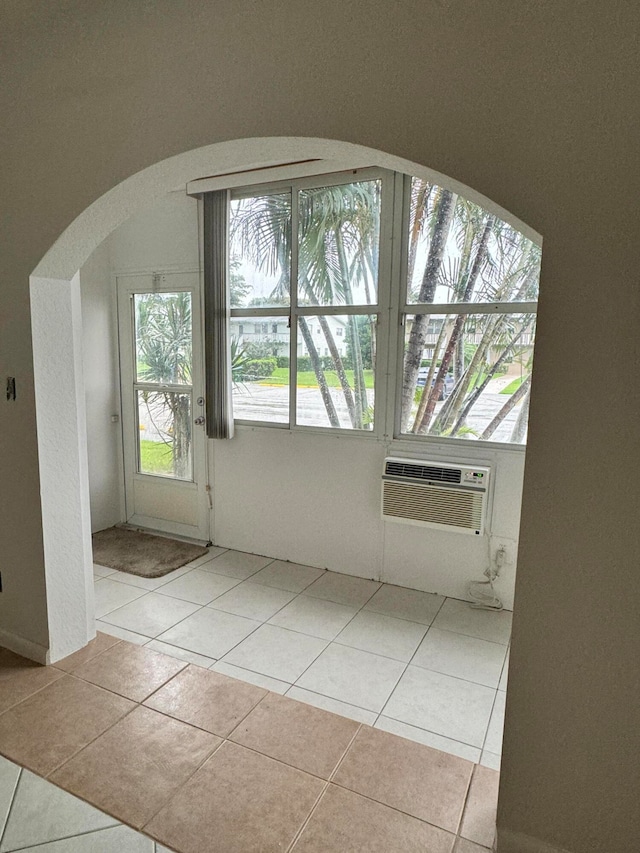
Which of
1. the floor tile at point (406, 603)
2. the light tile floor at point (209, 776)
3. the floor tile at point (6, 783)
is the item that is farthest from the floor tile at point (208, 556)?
the floor tile at point (6, 783)

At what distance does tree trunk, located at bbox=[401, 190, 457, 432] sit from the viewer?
318cm

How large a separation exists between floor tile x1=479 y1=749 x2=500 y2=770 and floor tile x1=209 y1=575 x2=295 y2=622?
1.39m

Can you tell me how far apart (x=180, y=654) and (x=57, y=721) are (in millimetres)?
637

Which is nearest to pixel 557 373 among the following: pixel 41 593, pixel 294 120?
pixel 294 120

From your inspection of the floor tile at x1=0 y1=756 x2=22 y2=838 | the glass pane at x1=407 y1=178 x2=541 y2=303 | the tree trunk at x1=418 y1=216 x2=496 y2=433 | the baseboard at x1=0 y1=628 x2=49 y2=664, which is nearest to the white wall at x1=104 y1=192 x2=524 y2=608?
the tree trunk at x1=418 y1=216 x2=496 y2=433

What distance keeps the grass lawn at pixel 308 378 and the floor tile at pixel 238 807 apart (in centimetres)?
225

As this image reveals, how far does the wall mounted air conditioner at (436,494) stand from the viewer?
3201 mm

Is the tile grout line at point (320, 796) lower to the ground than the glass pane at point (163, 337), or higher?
lower

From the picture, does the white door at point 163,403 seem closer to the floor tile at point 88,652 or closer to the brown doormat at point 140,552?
the brown doormat at point 140,552

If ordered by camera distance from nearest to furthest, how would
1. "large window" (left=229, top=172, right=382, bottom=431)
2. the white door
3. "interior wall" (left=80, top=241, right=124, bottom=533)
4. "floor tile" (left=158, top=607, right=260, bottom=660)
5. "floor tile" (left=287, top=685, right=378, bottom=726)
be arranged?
"floor tile" (left=287, top=685, right=378, bottom=726)
"floor tile" (left=158, top=607, right=260, bottom=660)
"large window" (left=229, top=172, right=382, bottom=431)
the white door
"interior wall" (left=80, top=241, right=124, bottom=533)

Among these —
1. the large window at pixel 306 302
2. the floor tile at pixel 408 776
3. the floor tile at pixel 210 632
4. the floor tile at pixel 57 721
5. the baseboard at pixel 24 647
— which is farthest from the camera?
the large window at pixel 306 302

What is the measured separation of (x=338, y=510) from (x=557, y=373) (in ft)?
8.09

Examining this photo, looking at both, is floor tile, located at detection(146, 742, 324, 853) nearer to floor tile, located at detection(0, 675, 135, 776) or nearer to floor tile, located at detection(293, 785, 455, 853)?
floor tile, located at detection(293, 785, 455, 853)

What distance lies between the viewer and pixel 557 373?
4.63ft
